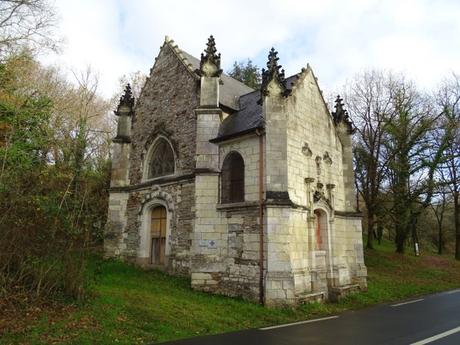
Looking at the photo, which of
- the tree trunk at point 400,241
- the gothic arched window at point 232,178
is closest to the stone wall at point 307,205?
the gothic arched window at point 232,178

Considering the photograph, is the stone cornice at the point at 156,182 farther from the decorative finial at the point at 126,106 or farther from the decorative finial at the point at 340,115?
the decorative finial at the point at 340,115

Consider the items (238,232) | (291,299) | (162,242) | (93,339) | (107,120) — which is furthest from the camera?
(107,120)

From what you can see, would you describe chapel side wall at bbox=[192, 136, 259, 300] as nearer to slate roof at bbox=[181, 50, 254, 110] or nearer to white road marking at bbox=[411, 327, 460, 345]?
slate roof at bbox=[181, 50, 254, 110]

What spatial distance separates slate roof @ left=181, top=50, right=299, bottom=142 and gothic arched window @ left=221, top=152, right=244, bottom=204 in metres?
0.84

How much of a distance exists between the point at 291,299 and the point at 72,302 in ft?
19.1

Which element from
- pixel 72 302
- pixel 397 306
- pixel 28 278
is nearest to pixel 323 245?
pixel 397 306

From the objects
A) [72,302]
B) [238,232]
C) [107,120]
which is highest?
[107,120]

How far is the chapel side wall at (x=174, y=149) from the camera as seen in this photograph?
13.1 m

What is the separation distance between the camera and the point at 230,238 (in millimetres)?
11664

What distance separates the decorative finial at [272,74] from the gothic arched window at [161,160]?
4.96m

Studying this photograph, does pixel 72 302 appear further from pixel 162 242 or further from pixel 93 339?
pixel 162 242

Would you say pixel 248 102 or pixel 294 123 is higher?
pixel 248 102

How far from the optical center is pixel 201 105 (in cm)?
1314

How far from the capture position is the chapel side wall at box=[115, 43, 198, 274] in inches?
515
